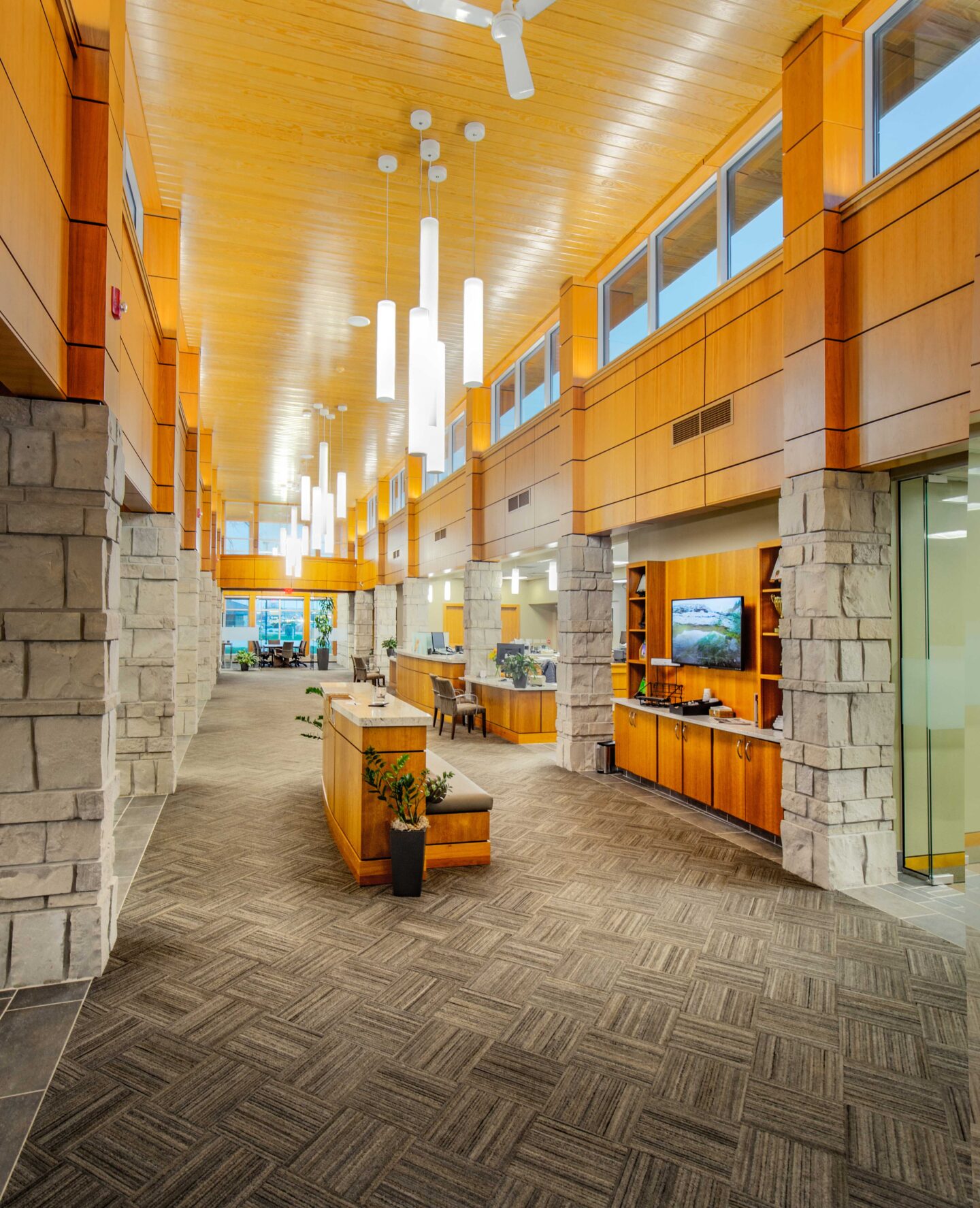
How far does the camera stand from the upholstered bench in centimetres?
442

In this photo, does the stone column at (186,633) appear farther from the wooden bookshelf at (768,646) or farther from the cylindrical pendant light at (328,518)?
the wooden bookshelf at (768,646)

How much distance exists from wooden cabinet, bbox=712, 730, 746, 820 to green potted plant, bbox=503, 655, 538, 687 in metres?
3.69

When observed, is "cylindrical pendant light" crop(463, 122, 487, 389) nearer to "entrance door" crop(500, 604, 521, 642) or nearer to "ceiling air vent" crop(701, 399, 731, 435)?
"ceiling air vent" crop(701, 399, 731, 435)

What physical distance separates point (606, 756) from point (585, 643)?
1.11 m

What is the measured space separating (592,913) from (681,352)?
4.03 meters

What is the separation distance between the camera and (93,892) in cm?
304

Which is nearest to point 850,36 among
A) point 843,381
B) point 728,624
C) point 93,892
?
point 843,381

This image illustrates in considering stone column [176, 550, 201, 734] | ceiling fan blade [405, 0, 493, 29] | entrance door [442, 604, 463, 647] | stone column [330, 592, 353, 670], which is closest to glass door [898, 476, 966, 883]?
ceiling fan blade [405, 0, 493, 29]

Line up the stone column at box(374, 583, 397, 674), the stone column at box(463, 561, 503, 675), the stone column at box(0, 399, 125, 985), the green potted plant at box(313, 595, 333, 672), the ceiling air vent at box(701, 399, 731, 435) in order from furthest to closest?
the green potted plant at box(313, 595, 333, 672)
the stone column at box(374, 583, 397, 674)
the stone column at box(463, 561, 503, 675)
the ceiling air vent at box(701, 399, 731, 435)
the stone column at box(0, 399, 125, 985)

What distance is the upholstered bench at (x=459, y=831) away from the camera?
14.5 ft

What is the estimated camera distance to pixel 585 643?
7.03 m

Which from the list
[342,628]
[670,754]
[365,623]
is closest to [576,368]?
[670,754]

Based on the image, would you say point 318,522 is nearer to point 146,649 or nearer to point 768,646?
point 146,649

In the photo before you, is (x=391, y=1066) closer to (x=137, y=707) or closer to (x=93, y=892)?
(x=93, y=892)
